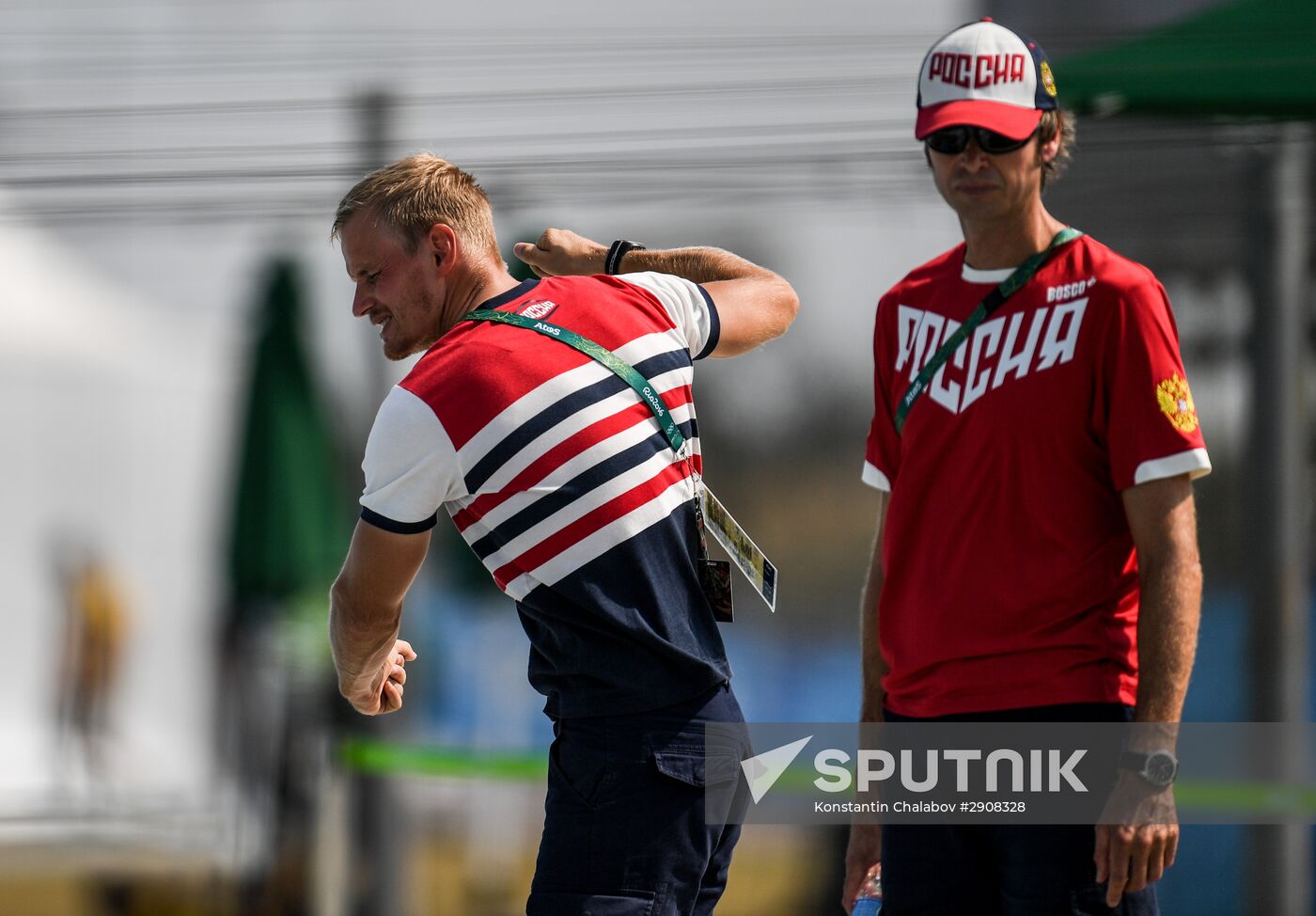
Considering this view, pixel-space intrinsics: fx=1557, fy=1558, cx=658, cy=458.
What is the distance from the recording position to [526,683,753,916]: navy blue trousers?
238 cm

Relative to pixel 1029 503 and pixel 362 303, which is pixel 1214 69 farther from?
pixel 362 303

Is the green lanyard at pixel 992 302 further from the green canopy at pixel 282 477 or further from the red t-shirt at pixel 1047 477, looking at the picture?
the green canopy at pixel 282 477

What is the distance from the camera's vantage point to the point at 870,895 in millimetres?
2641

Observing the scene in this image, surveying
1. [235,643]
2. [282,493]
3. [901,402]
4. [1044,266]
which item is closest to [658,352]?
[901,402]

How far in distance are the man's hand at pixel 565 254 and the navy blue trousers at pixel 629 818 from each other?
2.95ft

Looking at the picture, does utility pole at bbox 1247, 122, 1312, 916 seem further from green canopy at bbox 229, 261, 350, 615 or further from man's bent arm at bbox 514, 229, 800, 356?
green canopy at bbox 229, 261, 350, 615

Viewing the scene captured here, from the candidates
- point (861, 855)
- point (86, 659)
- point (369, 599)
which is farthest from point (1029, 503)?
point (86, 659)

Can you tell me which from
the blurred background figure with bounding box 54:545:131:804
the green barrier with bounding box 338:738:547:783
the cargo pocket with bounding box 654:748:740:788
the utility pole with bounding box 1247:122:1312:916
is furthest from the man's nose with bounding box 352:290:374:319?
the blurred background figure with bounding box 54:545:131:804

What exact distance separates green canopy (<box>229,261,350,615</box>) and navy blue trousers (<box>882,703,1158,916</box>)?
495 centimetres

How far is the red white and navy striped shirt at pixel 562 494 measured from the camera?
234 centimetres

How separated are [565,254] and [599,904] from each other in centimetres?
120

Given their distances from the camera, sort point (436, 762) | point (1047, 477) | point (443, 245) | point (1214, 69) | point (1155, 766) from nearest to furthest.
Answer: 1. point (1155, 766)
2. point (1047, 477)
3. point (443, 245)
4. point (1214, 69)
5. point (436, 762)

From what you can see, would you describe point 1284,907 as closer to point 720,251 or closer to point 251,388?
point 720,251

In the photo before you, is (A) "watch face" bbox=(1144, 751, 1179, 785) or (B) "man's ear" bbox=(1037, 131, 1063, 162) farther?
(B) "man's ear" bbox=(1037, 131, 1063, 162)
